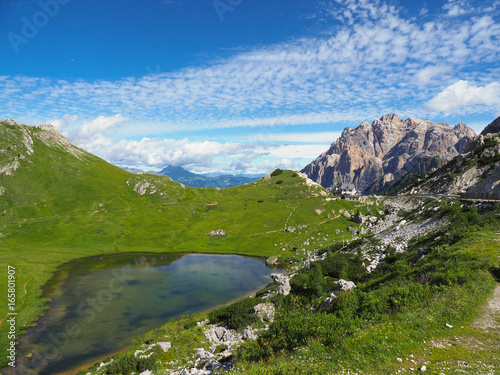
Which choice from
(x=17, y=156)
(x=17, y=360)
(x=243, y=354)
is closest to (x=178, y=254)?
(x=17, y=360)

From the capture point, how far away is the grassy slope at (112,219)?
122188mm

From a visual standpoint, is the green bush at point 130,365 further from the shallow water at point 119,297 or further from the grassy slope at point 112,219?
the grassy slope at point 112,219

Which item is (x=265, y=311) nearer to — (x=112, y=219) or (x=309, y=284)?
(x=309, y=284)

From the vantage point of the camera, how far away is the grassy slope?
12219 centimetres

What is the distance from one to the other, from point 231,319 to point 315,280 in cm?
2060

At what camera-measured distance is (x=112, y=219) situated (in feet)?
510

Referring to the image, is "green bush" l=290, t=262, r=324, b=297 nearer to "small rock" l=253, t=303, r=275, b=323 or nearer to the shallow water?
"small rock" l=253, t=303, r=275, b=323

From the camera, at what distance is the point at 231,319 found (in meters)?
49.7

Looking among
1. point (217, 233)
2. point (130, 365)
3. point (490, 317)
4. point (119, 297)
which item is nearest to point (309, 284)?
point (130, 365)

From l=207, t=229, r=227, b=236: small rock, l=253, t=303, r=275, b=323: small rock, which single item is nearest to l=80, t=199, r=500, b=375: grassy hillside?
l=253, t=303, r=275, b=323: small rock

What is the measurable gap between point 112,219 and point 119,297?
3877 inches

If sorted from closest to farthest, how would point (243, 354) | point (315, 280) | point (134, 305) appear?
point (243, 354) < point (315, 280) < point (134, 305)

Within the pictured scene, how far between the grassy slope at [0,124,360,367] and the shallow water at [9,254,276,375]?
1261cm

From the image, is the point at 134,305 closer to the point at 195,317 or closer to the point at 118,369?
the point at 195,317
